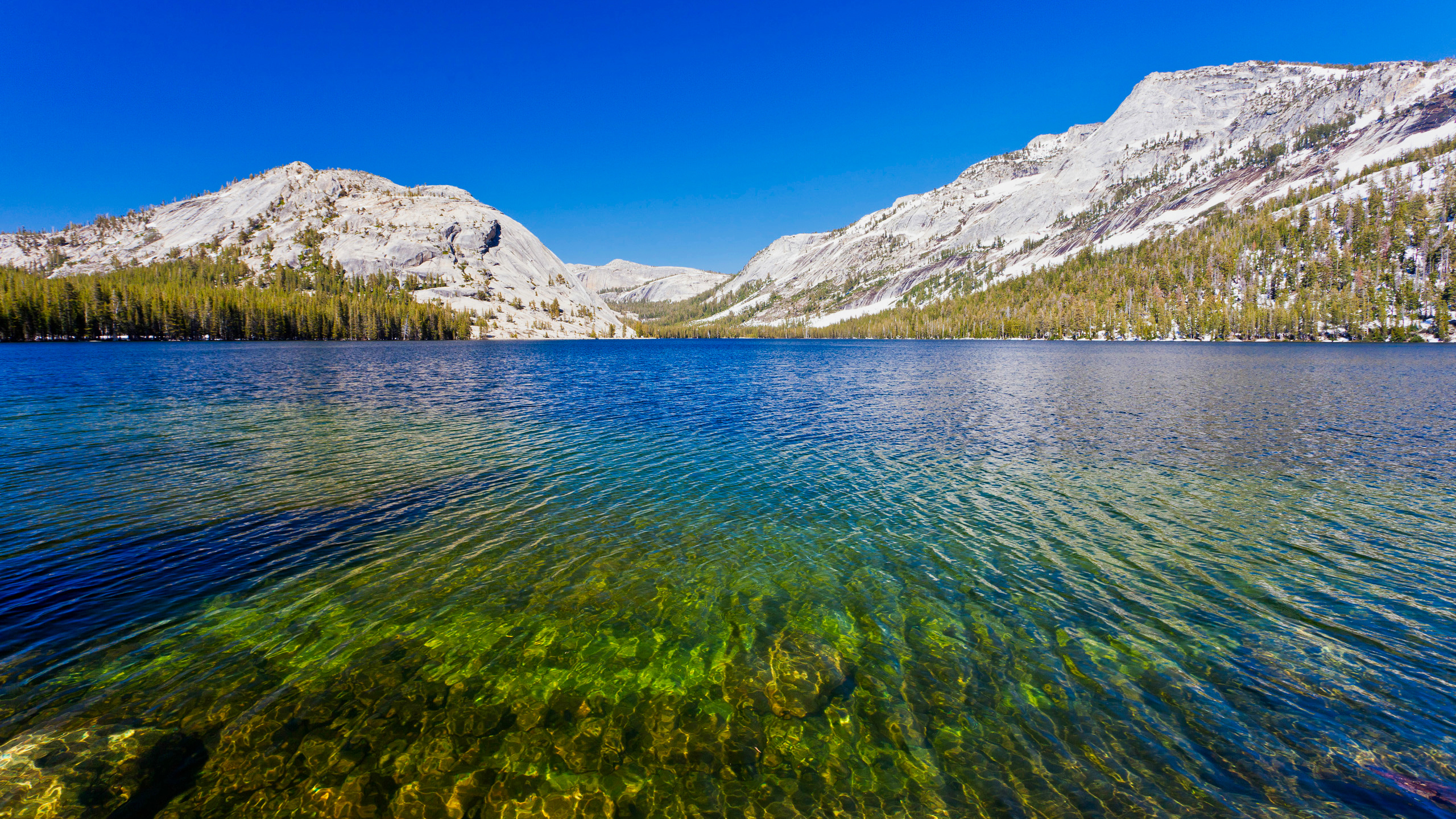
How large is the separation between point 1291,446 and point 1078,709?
103 ft

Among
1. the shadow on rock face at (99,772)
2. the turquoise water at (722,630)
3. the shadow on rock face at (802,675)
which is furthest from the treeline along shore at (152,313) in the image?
the shadow on rock face at (802,675)

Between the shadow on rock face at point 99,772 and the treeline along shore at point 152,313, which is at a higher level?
the treeline along shore at point 152,313

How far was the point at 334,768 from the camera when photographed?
24.9ft

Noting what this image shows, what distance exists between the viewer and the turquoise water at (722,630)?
752 cm

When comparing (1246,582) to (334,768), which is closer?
(334,768)

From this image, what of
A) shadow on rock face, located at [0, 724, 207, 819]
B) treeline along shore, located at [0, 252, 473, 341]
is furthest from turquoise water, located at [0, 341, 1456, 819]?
treeline along shore, located at [0, 252, 473, 341]

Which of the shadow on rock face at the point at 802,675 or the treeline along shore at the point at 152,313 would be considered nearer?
the shadow on rock face at the point at 802,675

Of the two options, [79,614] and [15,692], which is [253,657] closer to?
[15,692]

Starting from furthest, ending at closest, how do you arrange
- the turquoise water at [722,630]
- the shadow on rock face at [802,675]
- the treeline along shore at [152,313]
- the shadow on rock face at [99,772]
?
the treeline along shore at [152,313]
the shadow on rock face at [802,675]
the turquoise water at [722,630]
the shadow on rock face at [99,772]

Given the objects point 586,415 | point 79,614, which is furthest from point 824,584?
point 586,415

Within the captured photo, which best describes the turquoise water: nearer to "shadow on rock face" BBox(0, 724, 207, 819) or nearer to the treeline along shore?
"shadow on rock face" BBox(0, 724, 207, 819)

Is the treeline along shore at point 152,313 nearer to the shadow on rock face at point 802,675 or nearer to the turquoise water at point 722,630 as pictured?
the turquoise water at point 722,630

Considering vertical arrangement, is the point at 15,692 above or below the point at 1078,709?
above

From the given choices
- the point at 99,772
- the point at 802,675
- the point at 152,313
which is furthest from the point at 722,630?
the point at 152,313
